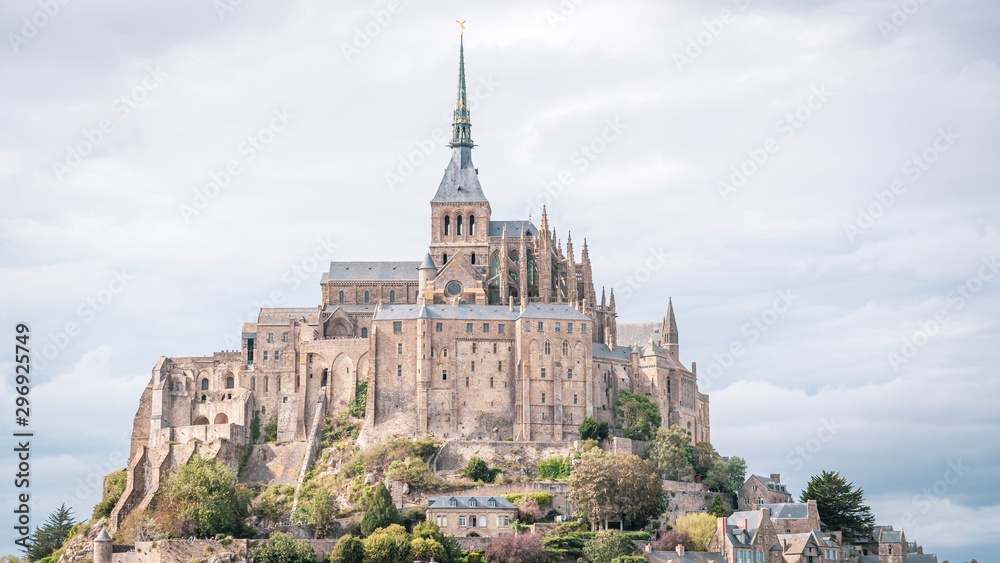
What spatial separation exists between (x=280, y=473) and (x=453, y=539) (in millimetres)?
22933

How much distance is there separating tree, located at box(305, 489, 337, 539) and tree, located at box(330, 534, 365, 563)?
6.41 meters

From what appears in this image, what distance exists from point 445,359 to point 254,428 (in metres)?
15.8

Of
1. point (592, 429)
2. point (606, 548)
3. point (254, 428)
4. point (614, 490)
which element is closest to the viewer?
point (606, 548)

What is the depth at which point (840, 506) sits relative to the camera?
110812 millimetres

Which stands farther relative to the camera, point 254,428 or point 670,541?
point 254,428

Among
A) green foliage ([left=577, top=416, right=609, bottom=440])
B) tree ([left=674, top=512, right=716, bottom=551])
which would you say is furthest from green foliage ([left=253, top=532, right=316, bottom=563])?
green foliage ([left=577, top=416, right=609, bottom=440])

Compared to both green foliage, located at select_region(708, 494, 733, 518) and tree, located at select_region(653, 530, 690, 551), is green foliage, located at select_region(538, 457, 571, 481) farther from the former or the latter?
tree, located at select_region(653, 530, 690, 551)

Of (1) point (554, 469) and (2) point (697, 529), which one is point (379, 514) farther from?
(2) point (697, 529)

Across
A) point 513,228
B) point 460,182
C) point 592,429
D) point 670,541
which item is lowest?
point 670,541

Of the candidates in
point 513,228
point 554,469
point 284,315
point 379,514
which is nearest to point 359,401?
point 284,315

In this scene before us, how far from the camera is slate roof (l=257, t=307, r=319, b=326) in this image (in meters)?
124

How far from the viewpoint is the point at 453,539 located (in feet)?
327

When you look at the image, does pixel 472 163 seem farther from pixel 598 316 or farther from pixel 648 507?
pixel 648 507

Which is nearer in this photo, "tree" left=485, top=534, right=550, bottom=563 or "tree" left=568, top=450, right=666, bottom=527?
"tree" left=485, top=534, right=550, bottom=563
